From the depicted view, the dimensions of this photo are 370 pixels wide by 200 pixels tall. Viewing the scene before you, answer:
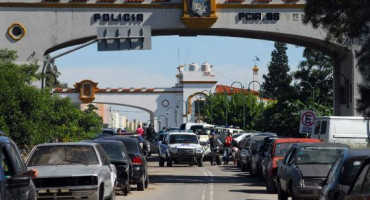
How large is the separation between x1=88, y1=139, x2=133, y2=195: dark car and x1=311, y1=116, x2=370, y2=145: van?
15.7 meters

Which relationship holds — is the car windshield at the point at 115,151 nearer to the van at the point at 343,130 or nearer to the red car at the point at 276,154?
the red car at the point at 276,154

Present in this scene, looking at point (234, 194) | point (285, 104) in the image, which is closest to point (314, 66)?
point (285, 104)

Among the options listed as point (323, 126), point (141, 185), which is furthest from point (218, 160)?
point (141, 185)

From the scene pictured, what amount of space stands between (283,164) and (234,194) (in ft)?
14.8

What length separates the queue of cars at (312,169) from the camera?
43.2 ft

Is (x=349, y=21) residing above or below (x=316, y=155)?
above

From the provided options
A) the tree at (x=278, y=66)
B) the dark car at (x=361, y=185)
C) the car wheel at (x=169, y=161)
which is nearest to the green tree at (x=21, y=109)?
the dark car at (x=361, y=185)

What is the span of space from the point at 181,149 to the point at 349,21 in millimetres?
17562

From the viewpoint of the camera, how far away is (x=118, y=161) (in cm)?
2583

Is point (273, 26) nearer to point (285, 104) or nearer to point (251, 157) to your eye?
point (251, 157)

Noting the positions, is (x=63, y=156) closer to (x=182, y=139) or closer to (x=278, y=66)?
(x=182, y=139)

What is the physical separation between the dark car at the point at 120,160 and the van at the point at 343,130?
15.7 meters

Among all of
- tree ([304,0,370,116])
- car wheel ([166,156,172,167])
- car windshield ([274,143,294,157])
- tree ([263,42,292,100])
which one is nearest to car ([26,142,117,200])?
car windshield ([274,143,294,157])

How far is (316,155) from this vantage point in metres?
23.8
